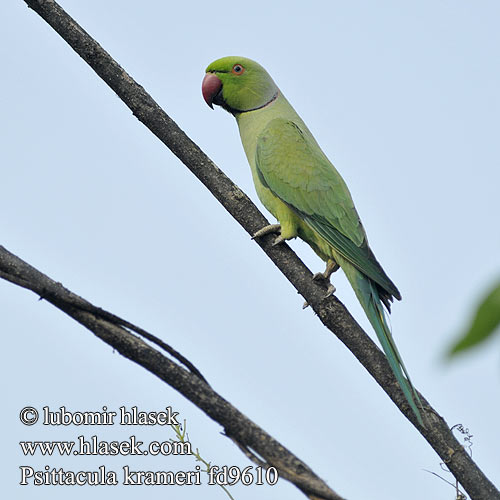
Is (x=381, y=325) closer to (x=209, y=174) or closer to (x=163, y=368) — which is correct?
(x=209, y=174)

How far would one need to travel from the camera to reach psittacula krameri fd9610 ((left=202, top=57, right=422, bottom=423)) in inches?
123

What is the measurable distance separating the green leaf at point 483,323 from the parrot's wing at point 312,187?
267 cm

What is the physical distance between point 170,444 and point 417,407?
34.9 inches

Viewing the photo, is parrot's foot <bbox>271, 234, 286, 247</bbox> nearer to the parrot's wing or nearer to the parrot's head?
the parrot's wing

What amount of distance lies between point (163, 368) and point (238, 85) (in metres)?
2.96

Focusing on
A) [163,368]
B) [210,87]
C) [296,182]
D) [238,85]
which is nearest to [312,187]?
[296,182]

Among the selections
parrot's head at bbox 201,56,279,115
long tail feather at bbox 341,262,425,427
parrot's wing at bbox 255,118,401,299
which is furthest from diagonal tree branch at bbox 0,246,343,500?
parrot's head at bbox 201,56,279,115

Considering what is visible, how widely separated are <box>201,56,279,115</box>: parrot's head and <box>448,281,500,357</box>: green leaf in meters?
3.76

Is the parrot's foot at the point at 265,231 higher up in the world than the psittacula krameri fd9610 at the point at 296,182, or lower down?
lower down

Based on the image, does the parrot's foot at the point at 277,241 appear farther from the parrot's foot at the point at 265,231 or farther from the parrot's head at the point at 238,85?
the parrot's head at the point at 238,85

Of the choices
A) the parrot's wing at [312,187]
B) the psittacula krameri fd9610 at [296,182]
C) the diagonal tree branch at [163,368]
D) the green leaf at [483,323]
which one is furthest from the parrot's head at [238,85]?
the green leaf at [483,323]

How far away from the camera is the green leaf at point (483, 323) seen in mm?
421

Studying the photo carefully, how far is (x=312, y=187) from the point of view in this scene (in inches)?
135

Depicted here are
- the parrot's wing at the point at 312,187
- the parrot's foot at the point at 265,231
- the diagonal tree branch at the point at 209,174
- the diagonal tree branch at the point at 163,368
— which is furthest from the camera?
the parrot's wing at the point at 312,187
